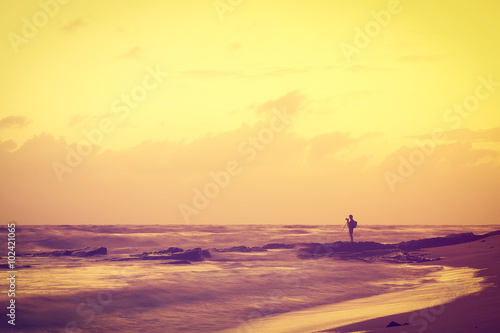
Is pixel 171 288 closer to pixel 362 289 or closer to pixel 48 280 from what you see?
pixel 48 280

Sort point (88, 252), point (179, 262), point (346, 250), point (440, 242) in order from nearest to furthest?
point (179, 262) < point (88, 252) < point (346, 250) < point (440, 242)

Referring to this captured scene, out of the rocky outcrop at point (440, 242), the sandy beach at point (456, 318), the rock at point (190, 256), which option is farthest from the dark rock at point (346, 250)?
the sandy beach at point (456, 318)

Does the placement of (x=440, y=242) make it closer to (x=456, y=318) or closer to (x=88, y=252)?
(x=88, y=252)

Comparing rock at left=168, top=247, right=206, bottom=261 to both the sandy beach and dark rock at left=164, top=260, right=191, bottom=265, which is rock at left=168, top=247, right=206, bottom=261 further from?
the sandy beach

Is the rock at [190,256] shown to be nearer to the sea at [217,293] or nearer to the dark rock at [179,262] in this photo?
the dark rock at [179,262]

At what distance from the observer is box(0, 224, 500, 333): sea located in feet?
55.3

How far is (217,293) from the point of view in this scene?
→ 22938 millimetres

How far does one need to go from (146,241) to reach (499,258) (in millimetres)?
43555

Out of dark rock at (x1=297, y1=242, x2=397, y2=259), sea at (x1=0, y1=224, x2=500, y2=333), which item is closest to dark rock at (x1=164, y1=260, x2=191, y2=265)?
sea at (x1=0, y1=224, x2=500, y2=333)

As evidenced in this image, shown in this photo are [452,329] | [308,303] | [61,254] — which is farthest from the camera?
[61,254]

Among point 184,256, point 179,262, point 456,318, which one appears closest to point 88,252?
point 184,256

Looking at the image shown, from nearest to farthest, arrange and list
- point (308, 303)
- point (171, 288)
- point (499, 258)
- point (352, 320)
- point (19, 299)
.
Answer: point (352, 320), point (19, 299), point (308, 303), point (171, 288), point (499, 258)

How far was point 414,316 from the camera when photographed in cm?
1384

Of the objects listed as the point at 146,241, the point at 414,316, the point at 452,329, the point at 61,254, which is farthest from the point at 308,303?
the point at 146,241
